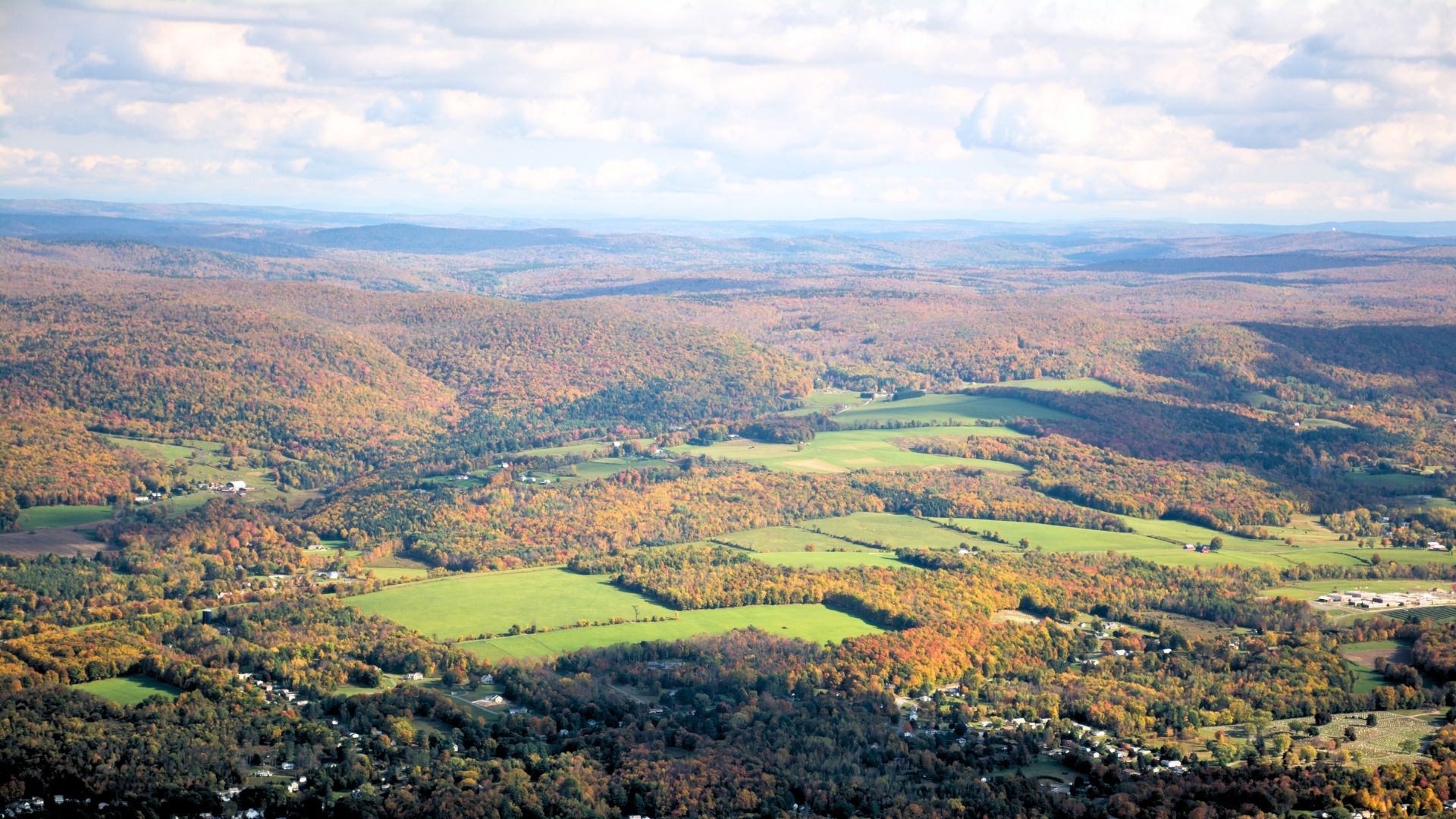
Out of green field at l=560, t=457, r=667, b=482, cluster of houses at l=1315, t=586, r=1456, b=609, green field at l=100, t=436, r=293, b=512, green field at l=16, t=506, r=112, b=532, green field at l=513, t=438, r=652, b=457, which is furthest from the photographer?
green field at l=513, t=438, r=652, b=457

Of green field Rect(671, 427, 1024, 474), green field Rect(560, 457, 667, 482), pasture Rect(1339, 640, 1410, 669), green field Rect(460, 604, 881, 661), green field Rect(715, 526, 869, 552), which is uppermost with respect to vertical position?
pasture Rect(1339, 640, 1410, 669)

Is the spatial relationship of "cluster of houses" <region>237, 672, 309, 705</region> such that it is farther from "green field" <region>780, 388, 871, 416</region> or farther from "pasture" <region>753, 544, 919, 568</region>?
"green field" <region>780, 388, 871, 416</region>

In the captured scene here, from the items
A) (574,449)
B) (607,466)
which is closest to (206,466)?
(574,449)

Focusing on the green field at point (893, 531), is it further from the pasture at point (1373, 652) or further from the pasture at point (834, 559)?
the pasture at point (1373, 652)

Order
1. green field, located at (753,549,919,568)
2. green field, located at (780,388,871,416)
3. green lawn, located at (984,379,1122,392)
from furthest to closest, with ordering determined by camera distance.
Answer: green field, located at (780,388,871,416), green lawn, located at (984,379,1122,392), green field, located at (753,549,919,568)

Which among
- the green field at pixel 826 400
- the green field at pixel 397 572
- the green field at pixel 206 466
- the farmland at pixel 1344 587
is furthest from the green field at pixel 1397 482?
the green field at pixel 206 466

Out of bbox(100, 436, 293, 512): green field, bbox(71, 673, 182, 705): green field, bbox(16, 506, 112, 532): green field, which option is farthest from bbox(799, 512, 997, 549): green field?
bbox(71, 673, 182, 705): green field
